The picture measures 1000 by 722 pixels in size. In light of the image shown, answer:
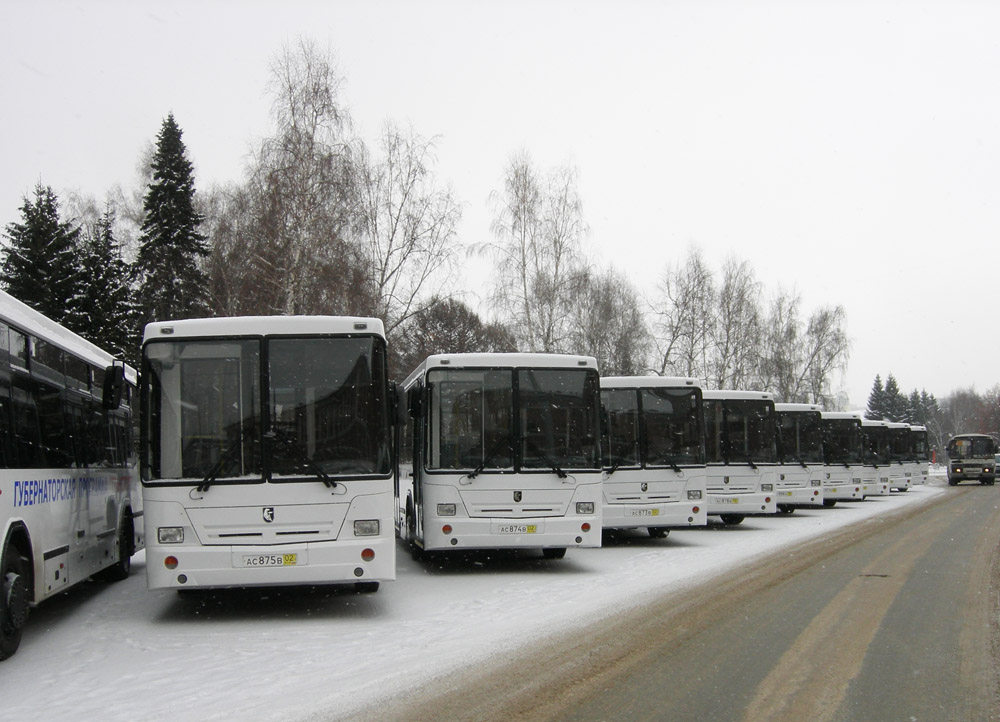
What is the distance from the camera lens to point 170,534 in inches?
370

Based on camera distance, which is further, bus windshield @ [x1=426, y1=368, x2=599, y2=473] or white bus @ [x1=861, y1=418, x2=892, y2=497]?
white bus @ [x1=861, y1=418, x2=892, y2=497]

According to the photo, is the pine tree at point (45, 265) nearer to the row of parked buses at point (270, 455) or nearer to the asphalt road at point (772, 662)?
the row of parked buses at point (270, 455)

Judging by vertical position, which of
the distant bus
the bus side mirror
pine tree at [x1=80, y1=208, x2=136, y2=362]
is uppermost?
pine tree at [x1=80, y1=208, x2=136, y2=362]

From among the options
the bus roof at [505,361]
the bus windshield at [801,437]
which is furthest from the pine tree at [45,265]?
the bus roof at [505,361]

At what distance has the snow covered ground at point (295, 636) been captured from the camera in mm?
6465

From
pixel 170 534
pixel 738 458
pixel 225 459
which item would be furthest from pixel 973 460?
pixel 170 534

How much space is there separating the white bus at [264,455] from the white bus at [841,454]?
66.2 ft

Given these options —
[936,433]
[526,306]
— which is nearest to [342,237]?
[526,306]

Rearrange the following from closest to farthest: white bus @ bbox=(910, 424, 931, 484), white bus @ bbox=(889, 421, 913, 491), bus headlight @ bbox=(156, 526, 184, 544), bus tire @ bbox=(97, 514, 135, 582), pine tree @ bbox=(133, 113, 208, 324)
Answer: bus headlight @ bbox=(156, 526, 184, 544) → bus tire @ bbox=(97, 514, 135, 582) → white bus @ bbox=(889, 421, 913, 491) → pine tree @ bbox=(133, 113, 208, 324) → white bus @ bbox=(910, 424, 931, 484)

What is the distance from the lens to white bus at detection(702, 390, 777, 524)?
67.1ft

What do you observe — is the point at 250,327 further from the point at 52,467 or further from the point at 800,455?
the point at 800,455

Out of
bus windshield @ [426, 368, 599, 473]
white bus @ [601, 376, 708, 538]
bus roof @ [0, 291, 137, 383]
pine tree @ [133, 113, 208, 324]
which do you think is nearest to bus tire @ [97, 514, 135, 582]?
bus roof @ [0, 291, 137, 383]

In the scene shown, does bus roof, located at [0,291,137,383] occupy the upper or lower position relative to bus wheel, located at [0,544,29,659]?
upper

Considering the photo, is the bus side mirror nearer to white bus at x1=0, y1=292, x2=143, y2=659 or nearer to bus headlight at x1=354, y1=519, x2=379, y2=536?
white bus at x1=0, y1=292, x2=143, y2=659
